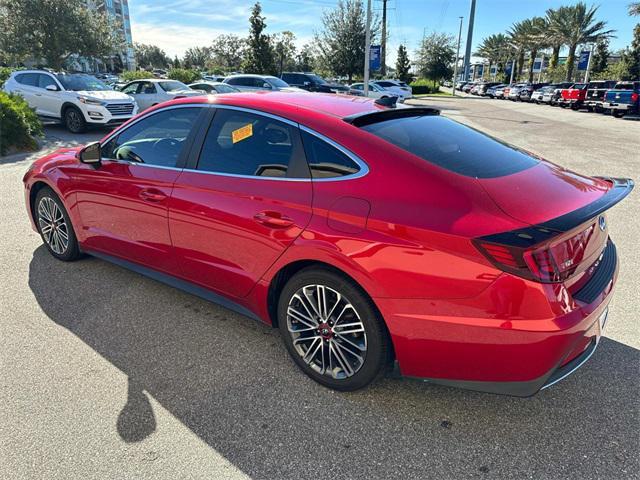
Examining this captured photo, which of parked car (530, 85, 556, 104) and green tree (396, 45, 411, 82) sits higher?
green tree (396, 45, 411, 82)

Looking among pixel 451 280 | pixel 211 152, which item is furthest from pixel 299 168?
pixel 451 280

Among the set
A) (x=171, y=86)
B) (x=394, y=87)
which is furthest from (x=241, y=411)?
(x=394, y=87)

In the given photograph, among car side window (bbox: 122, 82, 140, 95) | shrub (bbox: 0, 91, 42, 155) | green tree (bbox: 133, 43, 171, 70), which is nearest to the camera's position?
shrub (bbox: 0, 91, 42, 155)

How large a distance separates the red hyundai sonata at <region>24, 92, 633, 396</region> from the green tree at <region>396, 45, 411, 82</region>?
54.2 meters

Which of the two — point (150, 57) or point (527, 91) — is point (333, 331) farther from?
point (150, 57)

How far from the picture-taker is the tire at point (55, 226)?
4277mm

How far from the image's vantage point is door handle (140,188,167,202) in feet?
10.7

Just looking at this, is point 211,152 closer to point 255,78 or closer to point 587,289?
point 587,289

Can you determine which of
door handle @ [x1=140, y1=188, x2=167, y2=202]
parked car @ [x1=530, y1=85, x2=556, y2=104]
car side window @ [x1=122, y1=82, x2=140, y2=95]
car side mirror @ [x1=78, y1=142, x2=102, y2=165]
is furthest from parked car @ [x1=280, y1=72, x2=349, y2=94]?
door handle @ [x1=140, y1=188, x2=167, y2=202]

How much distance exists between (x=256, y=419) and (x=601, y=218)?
2.30 m

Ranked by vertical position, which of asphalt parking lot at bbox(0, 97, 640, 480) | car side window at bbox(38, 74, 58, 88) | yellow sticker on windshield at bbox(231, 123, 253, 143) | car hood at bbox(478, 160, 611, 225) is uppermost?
car side window at bbox(38, 74, 58, 88)

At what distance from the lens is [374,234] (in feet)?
7.43

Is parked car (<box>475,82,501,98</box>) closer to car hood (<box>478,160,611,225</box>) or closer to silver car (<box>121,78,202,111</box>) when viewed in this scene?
silver car (<box>121,78,202,111</box>)

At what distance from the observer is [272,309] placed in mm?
2906
